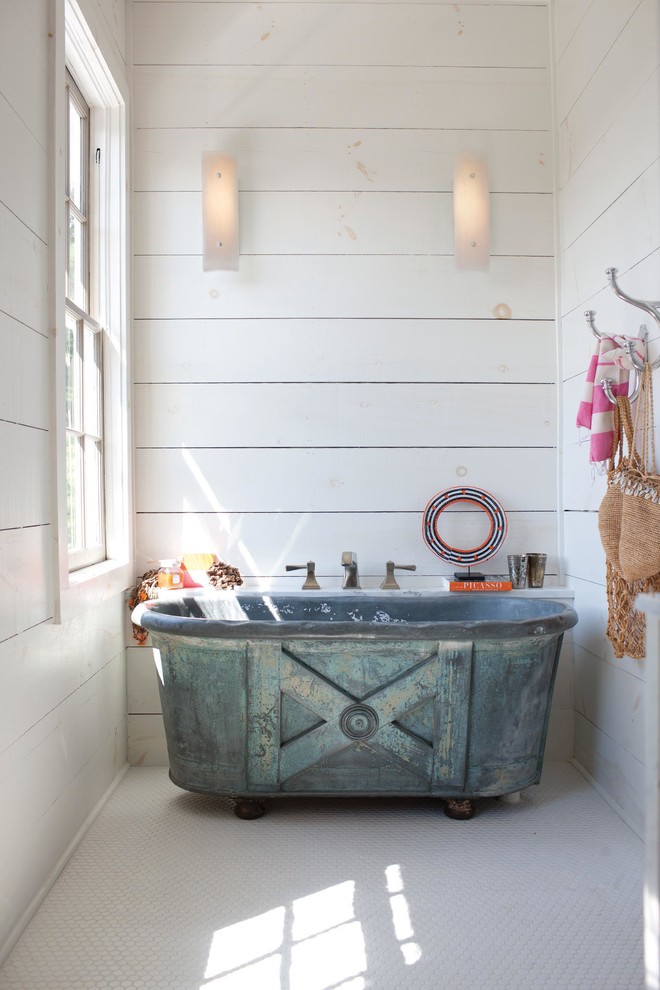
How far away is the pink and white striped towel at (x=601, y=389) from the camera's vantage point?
2.19m

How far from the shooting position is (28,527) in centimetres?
182

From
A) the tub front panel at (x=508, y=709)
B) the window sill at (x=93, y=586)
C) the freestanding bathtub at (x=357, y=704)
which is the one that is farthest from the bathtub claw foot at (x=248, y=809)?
the window sill at (x=93, y=586)

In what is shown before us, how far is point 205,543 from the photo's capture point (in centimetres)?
293

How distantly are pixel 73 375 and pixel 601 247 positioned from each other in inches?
69.9

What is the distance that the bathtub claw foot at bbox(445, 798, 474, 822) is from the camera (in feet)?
7.58

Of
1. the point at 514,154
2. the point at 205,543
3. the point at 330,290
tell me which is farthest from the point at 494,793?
the point at 514,154

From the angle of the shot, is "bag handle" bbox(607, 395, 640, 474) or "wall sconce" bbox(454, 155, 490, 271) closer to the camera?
"bag handle" bbox(607, 395, 640, 474)

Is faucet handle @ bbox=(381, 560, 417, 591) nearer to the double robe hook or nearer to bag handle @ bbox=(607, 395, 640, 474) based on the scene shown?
bag handle @ bbox=(607, 395, 640, 474)

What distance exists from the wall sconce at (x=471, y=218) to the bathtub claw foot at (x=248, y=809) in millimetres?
1973

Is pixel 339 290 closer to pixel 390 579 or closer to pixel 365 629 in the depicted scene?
pixel 390 579

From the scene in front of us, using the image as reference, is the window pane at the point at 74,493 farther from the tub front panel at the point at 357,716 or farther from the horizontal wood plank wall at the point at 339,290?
the tub front panel at the point at 357,716

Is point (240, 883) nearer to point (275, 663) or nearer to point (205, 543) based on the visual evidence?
point (275, 663)

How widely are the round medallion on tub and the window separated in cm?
97

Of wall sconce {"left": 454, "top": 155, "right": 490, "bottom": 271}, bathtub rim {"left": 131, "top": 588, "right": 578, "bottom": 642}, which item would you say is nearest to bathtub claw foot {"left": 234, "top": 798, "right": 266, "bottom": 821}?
bathtub rim {"left": 131, "top": 588, "right": 578, "bottom": 642}
